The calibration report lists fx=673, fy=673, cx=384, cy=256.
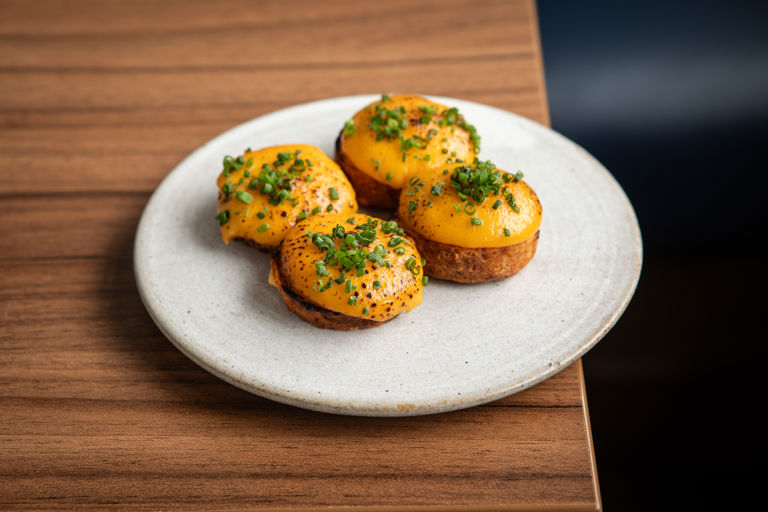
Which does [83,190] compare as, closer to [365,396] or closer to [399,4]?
[365,396]

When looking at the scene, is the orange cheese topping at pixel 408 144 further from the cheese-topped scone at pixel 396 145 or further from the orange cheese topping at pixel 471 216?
the orange cheese topping at pixel 471 216

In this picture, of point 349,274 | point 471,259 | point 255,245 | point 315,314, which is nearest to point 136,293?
point 255,245

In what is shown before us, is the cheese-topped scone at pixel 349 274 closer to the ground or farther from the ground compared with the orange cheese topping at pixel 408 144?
closer to the ground

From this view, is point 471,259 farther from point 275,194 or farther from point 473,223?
point 275,194

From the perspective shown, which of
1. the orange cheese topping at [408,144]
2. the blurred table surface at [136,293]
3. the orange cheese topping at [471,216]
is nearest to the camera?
the blurred table surface at [136,293]

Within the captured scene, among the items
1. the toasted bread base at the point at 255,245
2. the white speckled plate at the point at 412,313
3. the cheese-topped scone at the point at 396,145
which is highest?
the cheese-topped scone at the point at 396,145

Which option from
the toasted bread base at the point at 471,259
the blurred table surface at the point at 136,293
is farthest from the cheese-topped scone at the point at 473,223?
the blurred table surface at the point at 136,293

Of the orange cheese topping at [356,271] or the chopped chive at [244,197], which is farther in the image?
the chopped chive at [244,197]
